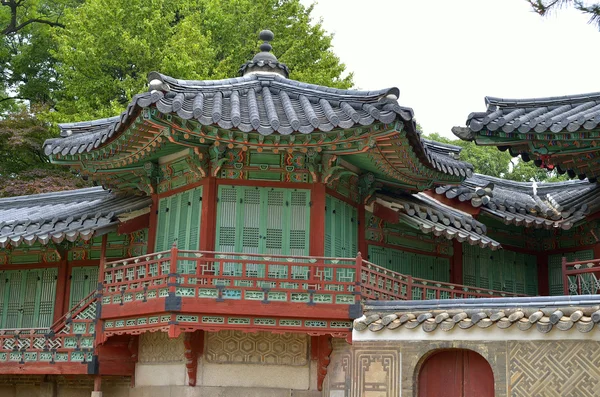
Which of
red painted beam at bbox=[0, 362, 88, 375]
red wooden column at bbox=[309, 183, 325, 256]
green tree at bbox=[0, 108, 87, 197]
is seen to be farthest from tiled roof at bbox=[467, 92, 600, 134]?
green tree at bbox=[0, 108, 87, 197]

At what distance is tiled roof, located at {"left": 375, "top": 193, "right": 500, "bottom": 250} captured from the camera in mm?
17125

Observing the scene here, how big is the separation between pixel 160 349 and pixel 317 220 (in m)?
4.08

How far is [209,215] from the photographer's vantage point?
15.6 m

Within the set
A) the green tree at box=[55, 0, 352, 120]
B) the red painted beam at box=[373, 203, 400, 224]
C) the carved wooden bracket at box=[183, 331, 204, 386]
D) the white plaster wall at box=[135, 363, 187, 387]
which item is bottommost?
the white plaster wall at box=[135, 363, 187, 387]

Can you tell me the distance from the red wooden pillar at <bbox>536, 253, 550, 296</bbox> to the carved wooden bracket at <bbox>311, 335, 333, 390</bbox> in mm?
7697

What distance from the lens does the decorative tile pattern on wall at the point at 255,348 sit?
50.4 ft

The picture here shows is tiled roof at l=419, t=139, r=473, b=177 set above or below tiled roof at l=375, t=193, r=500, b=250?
above

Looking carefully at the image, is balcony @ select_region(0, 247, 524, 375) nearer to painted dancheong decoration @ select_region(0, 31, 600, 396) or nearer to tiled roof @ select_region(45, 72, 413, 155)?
painted dancheong decoration @ select_region(0, 31, 600, 396)

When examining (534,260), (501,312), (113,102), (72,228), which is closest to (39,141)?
(113,102)

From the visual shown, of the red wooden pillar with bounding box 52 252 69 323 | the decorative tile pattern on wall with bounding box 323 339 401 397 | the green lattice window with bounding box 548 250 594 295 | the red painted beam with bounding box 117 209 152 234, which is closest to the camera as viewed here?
the decorative tile pattern on wall with bounding box 323 339 401 397

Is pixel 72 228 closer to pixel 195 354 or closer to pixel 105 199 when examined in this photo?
pixel 105 199

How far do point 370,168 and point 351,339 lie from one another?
389 cm

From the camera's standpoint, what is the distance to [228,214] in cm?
1577

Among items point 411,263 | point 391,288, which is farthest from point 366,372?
point 411,263
